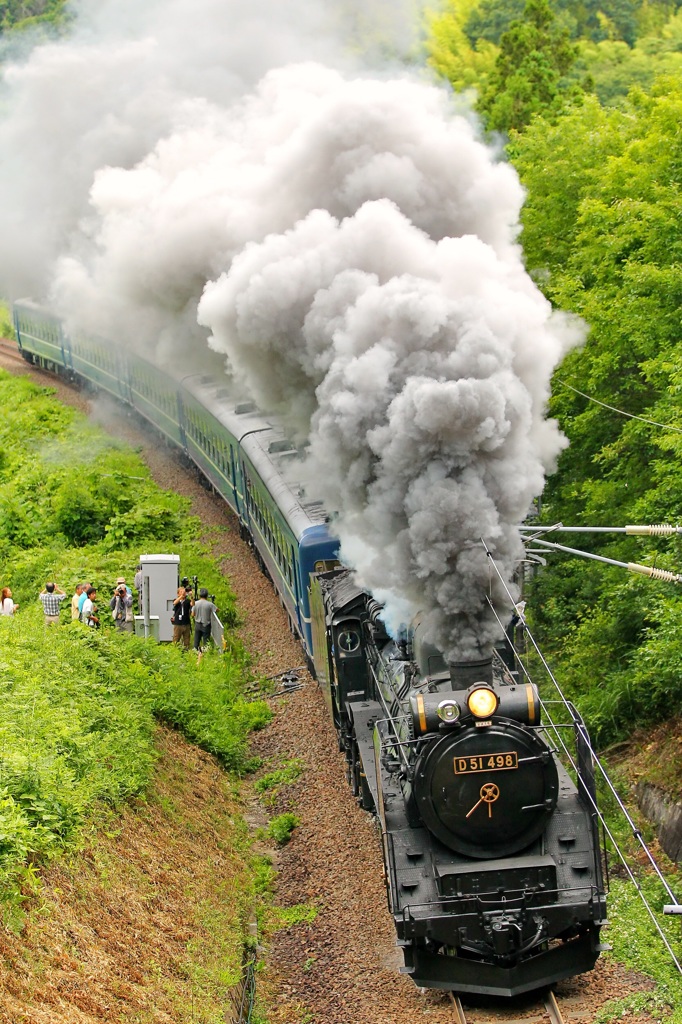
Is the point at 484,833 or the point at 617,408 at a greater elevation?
the point at 617,408

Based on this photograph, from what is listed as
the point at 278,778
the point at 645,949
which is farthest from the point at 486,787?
the point at 278,778

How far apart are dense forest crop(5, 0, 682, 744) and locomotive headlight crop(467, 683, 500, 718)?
11.3 feet

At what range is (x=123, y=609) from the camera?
51.6 ft

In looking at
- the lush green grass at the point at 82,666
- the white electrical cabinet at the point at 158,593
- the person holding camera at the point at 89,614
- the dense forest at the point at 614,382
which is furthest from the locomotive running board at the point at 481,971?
the white electrical cabinet at the point at 158,593

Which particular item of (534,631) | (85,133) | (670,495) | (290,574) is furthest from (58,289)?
(670,495)

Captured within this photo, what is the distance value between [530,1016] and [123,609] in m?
8.91

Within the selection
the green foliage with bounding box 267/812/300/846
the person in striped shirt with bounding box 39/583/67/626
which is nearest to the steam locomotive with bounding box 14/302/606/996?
the green foliage with bounding box 267/812/300/846

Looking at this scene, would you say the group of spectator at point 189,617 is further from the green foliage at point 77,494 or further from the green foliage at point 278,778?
the green foliage at point 77,494

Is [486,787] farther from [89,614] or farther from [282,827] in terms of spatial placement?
[89,614]

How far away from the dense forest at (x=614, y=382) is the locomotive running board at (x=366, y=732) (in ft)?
9.35

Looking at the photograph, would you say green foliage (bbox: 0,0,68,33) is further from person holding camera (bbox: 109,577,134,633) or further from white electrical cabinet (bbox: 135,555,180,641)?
person holding camera (bbox: 109,577,134,633)

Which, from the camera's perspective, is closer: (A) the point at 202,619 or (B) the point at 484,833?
(B) the point at 484,833

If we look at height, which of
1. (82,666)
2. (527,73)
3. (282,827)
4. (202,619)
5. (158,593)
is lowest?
(282,827)

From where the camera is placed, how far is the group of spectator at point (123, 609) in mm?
14750
